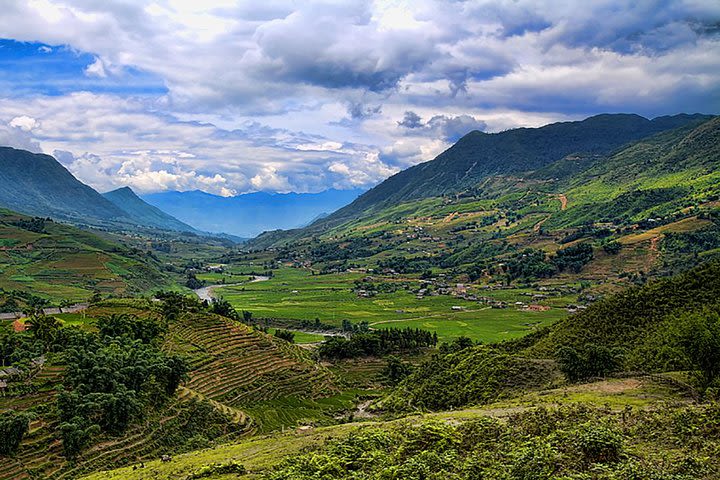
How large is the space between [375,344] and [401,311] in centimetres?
5279

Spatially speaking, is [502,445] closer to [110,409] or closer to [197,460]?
[197,460]

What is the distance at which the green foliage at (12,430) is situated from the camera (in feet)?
118

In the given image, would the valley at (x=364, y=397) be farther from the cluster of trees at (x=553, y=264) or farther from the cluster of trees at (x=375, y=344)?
the cluster of trees at (x=553, y=264)

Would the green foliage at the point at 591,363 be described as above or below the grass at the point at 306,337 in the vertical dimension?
above

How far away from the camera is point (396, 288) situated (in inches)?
7579

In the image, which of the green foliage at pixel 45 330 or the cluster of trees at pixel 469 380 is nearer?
the cluster of trees at pixel 469 380

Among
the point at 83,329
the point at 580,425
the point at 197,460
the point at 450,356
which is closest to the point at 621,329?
the point at 450,356

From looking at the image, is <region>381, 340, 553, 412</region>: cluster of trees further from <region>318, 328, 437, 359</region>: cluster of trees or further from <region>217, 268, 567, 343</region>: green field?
<region>217, 268, 567, 343</region>: green field

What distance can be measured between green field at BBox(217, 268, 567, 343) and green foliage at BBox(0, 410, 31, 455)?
81266 millimetres

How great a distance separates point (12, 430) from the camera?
3616 centimetres

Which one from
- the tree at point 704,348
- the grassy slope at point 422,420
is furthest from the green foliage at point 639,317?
the tree at point 704,348

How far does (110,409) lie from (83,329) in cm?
2410

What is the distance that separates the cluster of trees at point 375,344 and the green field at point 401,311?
1026 cm

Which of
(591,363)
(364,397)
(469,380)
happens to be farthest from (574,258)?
(591,363)
